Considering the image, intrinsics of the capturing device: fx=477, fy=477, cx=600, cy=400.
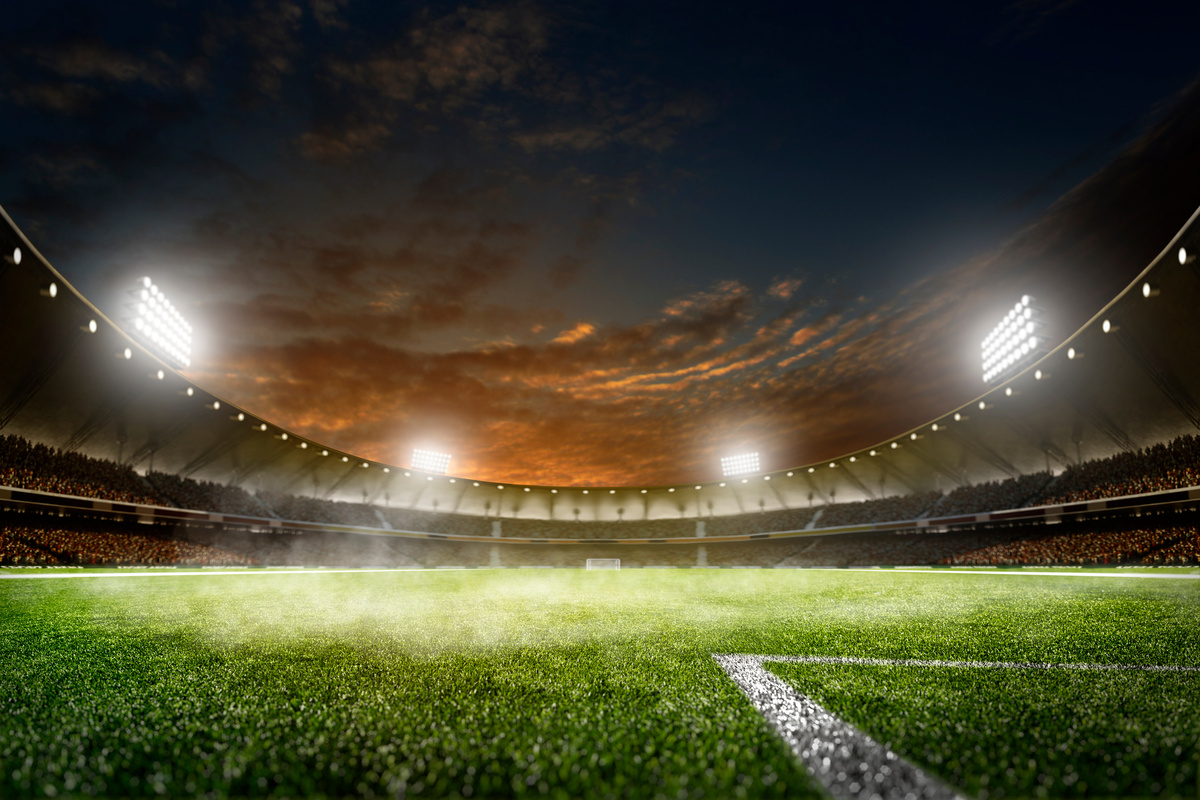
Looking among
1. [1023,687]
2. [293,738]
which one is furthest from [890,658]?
[293,738]

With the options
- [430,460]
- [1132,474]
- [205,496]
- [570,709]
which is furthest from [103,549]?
[1132,474]

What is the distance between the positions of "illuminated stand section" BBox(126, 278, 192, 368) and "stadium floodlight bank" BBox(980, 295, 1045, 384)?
46501 millimetres

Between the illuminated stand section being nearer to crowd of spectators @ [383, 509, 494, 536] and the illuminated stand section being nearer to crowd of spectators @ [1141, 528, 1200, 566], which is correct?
crowd of spectators @ [383, 509, 494, 536]

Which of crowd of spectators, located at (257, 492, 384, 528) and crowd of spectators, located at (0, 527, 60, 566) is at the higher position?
crowd of spectators, located at (257, 492, 384, 528)

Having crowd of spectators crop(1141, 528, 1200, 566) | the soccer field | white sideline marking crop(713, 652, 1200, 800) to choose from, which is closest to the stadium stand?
crowd of spectators crop(1141, 528, 1200, 566)

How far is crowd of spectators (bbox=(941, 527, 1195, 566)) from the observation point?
19.6 m

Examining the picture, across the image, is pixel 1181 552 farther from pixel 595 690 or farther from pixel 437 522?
pixel 437 522

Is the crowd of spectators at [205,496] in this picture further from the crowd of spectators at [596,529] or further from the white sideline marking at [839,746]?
the white sideline marking at [839,746]

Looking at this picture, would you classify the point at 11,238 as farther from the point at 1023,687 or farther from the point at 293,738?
the point at 1023,687

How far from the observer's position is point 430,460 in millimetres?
53125

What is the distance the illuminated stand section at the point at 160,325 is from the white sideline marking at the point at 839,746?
30.8m

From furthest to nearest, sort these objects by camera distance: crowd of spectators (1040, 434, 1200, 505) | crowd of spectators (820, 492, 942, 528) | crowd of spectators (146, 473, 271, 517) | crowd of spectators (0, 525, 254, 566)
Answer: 1. crowd of spectators (820, 492, 942, 528)
2. crowd of spectators (146, 473, 271, 517)
3. crowd of spectators (1040, 434, 1200, 505)
4. crowd of spectators (0, 525, 254, 566)

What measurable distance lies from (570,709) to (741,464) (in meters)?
57.1

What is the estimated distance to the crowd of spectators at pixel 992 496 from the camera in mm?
27422
